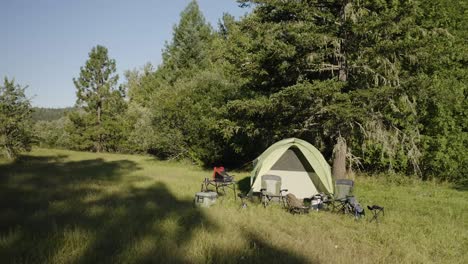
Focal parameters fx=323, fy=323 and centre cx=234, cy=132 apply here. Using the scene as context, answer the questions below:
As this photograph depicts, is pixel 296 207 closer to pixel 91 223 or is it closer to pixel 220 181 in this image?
A: pixel 220 181

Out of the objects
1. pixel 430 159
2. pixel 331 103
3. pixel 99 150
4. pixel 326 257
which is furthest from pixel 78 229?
pixel 99 150

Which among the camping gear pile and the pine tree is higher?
the pine tree

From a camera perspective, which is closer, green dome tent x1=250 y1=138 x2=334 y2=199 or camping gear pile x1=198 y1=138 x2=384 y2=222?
camping gear pile x1=198 y1=138 x2=384 y2=222

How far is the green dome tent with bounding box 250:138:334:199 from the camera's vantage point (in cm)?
1043

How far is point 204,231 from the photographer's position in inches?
243

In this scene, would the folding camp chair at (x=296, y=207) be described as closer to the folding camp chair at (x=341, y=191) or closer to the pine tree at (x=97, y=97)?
the folding camp chair at (x=341, y=191)

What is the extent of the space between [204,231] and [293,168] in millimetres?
5245

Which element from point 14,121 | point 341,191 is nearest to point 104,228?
point 341,191

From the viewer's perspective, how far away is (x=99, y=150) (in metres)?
34.2

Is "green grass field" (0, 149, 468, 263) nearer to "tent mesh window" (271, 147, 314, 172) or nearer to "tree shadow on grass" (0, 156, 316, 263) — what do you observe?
"tree shadow on grass" (0, 156, 316, 263)

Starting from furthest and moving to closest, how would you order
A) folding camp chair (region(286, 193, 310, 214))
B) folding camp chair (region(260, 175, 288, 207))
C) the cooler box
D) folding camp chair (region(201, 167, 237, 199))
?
folding camp chair (region(201, 167, 237, 199)) → folding camp chair (region(260, 175, 288, 207)) → the cooler box → folding camp chair (region(286, 193, 310, 214))

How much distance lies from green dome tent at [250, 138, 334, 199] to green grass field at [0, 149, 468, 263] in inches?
57.5

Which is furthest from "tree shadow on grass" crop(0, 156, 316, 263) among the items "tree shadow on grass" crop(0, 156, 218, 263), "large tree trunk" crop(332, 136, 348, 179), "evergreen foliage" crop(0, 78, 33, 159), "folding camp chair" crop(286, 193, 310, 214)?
"evergreen foliage" crop(0, 78, 33, 159)

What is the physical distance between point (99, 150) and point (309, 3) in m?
28.2
